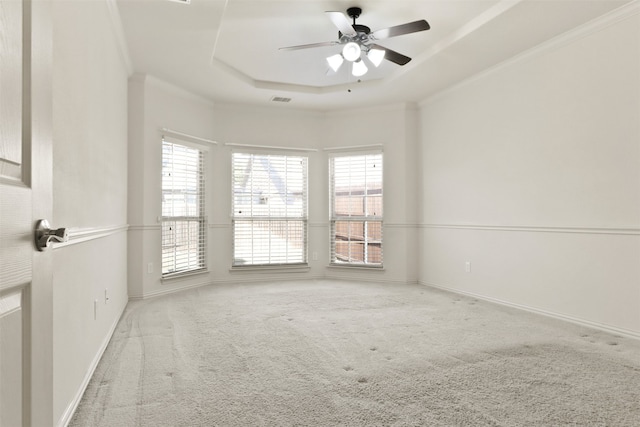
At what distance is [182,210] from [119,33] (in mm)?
2275

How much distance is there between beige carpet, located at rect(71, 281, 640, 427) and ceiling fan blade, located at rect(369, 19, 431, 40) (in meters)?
2.41

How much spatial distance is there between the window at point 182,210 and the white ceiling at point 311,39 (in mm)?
901

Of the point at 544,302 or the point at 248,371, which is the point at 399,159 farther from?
the point at 248,371

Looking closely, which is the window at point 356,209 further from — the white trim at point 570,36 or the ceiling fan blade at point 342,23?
the ceiling fan blade at point 342,23

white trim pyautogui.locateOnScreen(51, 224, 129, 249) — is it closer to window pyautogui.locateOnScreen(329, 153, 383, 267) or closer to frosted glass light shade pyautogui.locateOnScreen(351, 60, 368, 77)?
frosted glass light shade pyautogui.locateOnScreen(351, 60, 368, 77)

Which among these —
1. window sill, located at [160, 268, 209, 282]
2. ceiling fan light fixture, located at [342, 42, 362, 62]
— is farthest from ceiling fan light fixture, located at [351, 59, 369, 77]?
window sill, located at [160, 268, 209, 282]

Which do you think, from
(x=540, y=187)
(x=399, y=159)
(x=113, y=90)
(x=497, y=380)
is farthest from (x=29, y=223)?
(x=399, y=159)

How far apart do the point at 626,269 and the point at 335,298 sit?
2.76m

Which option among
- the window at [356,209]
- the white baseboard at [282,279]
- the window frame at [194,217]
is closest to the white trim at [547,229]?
the window at [356,209]

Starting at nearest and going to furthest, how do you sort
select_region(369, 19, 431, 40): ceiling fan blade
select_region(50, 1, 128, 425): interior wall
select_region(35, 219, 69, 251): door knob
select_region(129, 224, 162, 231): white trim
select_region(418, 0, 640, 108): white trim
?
select_region(35, 219, 69, 251): door knob
select_region(50, 1, 128, 425): interior wall
select_region(369, 19, 431, 40): ceiling fan blade
select_region(418, 0, 640, 108): white trim
select_region(129, 224, 162, 231): white trim

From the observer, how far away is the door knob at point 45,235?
2.80 ft

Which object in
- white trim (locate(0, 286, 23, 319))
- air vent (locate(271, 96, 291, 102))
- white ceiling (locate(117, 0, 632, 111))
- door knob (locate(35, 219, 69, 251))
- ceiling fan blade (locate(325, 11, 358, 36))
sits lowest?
white trim (locate(0, 286, 23, 319))

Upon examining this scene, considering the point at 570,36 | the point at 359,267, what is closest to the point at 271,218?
the point at 359,267

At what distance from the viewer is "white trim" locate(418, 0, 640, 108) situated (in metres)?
3.13
